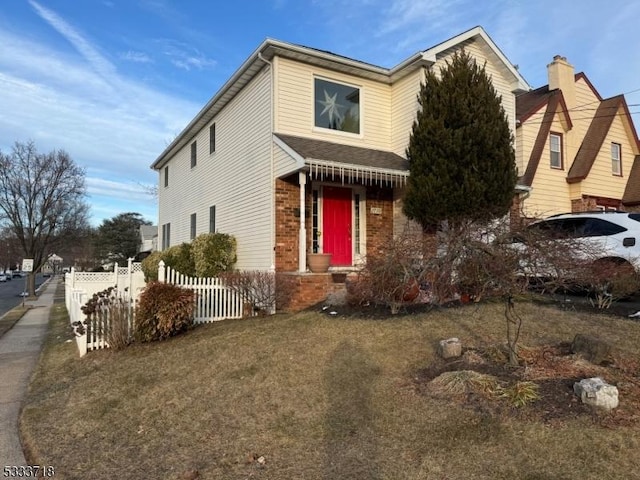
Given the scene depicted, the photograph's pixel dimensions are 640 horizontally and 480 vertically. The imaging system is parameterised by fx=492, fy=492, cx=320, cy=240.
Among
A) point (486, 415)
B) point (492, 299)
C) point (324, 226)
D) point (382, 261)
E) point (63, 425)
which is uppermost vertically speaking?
point (324, 226)

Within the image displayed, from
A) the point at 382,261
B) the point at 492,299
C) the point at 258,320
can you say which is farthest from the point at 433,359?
the point at 258,320

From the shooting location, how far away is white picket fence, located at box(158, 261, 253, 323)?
35.5ft

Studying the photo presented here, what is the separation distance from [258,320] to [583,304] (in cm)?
625

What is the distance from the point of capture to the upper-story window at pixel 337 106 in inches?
525

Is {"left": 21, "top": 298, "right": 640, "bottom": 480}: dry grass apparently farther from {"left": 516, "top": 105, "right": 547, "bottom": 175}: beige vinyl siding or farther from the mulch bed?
{"left": 516, "top": 105, "right": 547, "bottom": 175}: beige vinyl siding

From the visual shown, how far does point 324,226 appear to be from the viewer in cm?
1325

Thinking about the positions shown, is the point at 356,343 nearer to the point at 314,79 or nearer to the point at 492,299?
the point at 492,299

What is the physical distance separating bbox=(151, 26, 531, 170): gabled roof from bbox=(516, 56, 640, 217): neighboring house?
2.31 meters

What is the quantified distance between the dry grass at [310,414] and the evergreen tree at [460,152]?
3.67m

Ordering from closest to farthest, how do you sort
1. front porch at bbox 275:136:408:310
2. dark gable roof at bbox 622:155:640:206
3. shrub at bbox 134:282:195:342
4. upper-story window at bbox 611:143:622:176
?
shrub at bbox 134:282:195:342, front porch at bbox 275:136:408:310, dark gable roof at bbox 622:155:640:206, upper-story window at bbox 611:143:622:176

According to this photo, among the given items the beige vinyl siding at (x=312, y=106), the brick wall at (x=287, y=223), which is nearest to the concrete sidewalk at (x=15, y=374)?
the brick wall at (x=287, y=223)

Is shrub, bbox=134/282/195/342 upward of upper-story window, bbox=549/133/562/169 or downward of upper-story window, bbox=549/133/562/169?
downward

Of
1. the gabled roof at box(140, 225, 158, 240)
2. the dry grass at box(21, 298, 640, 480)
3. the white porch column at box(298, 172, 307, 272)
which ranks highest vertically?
the gabled roof at box(140, 225, 158, 240)

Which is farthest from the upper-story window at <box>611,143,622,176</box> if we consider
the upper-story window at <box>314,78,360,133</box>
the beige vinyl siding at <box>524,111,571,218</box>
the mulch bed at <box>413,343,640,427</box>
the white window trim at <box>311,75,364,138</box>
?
the mulch bed at <box>413,343,640,427</box>
